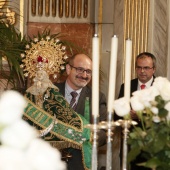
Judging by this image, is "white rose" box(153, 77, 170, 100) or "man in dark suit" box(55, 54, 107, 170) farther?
"man in dark suit" box(55, 54, 107, 170)

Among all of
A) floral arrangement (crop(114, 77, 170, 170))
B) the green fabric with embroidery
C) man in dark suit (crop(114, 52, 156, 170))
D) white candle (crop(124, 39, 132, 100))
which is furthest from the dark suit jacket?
floral arrangement (crop(114, 77, 170, 170))

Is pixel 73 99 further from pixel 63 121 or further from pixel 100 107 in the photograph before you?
pixel 63 121

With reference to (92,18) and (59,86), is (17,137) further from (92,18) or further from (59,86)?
(92,18)

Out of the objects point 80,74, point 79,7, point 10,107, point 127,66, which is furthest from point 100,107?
point 10,107

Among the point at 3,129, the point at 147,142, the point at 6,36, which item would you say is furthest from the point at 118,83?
the point at 3,129

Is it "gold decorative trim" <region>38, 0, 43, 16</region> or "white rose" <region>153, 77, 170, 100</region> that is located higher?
"gold decorative trim" <region>38, 0, 43, 16</region>

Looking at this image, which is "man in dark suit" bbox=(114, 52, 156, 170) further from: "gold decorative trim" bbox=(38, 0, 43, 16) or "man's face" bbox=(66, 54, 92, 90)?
"gold decorative trim" bbox=(38, 0, 43, 16)

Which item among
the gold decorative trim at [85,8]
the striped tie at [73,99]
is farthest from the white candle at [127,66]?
the gold decorative trim at [85,8]

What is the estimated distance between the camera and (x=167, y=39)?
27.9 ft

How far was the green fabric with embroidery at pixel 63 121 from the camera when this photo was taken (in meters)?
5.12

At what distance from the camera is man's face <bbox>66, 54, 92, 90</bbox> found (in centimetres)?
586

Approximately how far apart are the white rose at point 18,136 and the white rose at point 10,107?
0.02 meters

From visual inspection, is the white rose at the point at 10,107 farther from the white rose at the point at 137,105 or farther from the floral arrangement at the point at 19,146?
the white rose at the point at 137,105

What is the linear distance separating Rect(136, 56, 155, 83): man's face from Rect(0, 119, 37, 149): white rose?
16.3 ft
